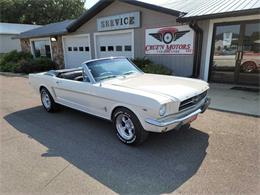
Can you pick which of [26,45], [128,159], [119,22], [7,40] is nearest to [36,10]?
[7,40]

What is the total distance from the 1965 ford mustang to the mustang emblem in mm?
4708

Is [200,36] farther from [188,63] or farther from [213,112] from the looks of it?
[213,112]

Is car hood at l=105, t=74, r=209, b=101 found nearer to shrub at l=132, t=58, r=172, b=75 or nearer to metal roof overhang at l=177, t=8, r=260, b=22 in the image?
metal roof overhang at l=177, t=8, r=260, b=22

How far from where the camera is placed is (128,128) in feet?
12.3

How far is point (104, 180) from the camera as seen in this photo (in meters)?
2.84

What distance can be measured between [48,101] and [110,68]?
2.31 meters

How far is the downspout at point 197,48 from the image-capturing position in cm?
816

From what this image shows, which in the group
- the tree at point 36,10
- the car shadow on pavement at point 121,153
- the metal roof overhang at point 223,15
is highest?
the tree at point 36,10

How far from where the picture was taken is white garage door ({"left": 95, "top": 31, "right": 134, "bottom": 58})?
11148 millimetres

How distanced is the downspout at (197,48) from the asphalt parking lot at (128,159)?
410 centimetres

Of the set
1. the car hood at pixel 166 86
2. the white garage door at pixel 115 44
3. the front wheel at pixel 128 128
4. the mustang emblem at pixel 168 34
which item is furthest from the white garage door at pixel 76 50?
the front wheel at pixel 128 128

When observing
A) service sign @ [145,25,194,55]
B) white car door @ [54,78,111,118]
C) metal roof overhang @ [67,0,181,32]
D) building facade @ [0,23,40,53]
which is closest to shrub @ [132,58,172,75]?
service sign @ [145,25,194,55]

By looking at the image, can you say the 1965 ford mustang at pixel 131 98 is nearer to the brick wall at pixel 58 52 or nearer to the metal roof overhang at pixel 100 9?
the metal roof overhang at pixel 100 9

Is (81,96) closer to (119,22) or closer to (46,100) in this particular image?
(46,100)
